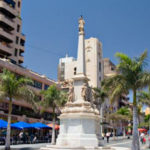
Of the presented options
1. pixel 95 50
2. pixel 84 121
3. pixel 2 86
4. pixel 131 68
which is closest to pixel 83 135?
pixel 84 121

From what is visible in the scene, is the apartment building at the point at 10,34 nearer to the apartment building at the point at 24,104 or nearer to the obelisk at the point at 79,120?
the apartment building at the point at 24,104

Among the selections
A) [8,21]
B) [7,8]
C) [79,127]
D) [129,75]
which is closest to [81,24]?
[129,75]

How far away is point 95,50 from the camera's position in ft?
265

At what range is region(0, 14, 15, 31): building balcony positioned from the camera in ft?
176

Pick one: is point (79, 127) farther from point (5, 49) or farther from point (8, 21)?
point (8, 21)

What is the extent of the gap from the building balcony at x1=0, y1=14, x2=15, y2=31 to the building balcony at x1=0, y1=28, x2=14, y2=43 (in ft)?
6.23

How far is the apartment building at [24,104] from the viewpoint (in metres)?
43.5

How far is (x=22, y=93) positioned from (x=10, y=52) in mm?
35081

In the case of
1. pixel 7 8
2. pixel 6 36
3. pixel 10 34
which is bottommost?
pixel 6 36

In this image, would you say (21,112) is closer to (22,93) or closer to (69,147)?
(22,93)

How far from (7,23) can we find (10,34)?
271cm

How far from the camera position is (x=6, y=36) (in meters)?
54.5

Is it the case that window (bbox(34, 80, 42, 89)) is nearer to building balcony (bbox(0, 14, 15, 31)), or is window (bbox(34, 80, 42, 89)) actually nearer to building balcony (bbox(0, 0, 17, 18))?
building balcony (bbox(0, 14, 15, 31))

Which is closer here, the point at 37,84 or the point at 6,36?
the point at 37,84
